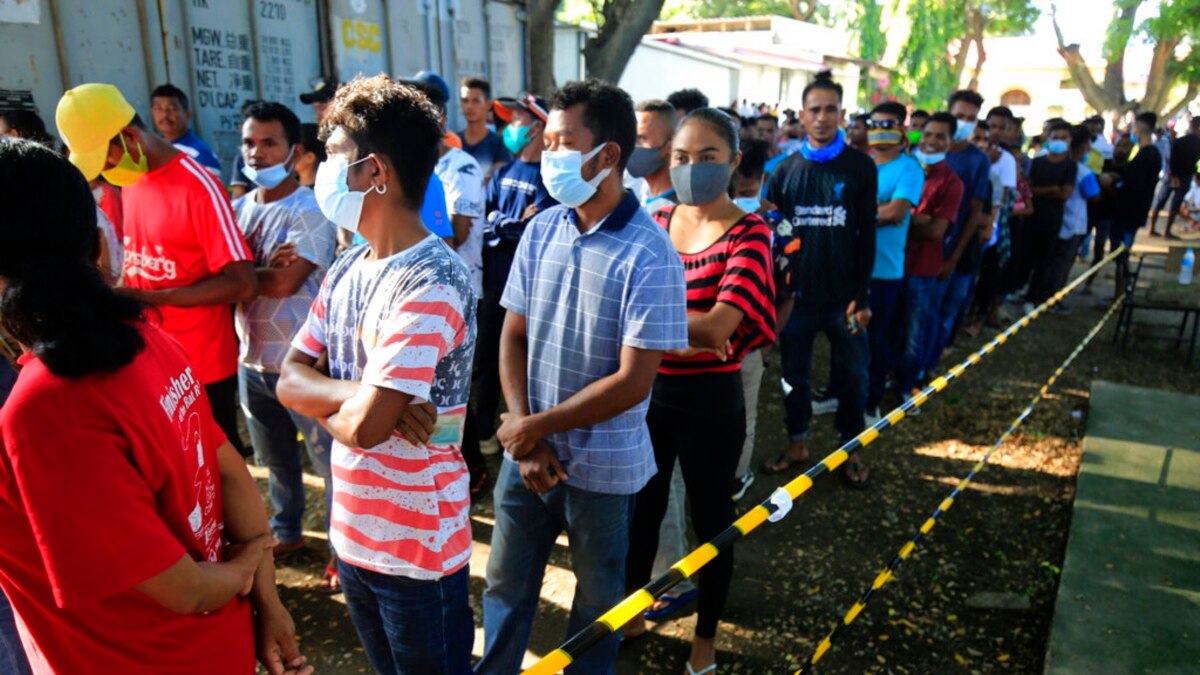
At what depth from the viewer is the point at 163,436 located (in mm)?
1285

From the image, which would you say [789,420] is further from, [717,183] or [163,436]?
[163,436]

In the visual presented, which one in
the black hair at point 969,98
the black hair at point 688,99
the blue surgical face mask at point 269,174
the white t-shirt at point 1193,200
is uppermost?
the black hair at point 969,98

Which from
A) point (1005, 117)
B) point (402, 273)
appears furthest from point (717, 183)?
point (1005, 117)

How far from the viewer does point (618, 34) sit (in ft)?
31.3

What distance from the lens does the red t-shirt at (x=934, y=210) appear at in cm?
555

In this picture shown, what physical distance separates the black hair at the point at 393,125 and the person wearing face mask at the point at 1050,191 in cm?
810

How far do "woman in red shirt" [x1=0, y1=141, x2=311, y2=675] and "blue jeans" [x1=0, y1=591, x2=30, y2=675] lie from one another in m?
0.83

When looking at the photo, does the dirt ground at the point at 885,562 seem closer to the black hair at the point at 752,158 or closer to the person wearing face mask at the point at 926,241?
the person wearing face mask at the point at 926,241

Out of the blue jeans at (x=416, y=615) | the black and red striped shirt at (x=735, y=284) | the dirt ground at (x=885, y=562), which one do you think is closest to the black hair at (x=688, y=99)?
the dirt ground at (x=885, y=562)

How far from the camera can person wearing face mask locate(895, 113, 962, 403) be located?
18.2ft

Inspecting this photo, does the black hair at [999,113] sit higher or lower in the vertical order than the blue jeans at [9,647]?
higher

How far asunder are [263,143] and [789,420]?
130 inches

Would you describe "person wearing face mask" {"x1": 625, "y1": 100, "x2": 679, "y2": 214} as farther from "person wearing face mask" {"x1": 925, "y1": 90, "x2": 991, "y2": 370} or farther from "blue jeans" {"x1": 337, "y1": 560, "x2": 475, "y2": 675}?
"person wearing face mask" {"x1": 925, "y1": 90, "x2": 991, "y2": 370}

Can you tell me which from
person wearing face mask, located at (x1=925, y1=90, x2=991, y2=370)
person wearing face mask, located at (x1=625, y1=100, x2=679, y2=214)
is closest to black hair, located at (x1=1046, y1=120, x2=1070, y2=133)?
person wearing face mask, located at (x1=925, y1=90, x2=991, y2=370)
